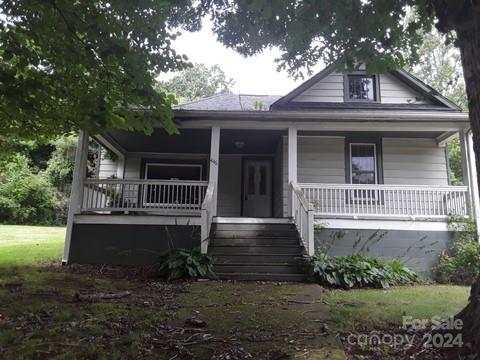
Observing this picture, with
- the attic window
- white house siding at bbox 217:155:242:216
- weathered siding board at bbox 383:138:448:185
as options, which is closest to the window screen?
the attic window

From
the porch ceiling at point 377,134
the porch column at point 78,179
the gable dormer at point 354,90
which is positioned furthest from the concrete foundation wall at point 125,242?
the gable dormer at point 354,90

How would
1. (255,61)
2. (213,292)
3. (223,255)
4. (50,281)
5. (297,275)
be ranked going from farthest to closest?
(255,61), (223,255), (297,275), (50,281), (213,292)

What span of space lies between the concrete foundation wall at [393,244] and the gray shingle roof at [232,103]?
4216 millimetres

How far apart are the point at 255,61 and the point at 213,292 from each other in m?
5.17

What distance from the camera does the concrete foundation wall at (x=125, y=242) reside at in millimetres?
8719

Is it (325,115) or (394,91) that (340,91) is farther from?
(325,115)

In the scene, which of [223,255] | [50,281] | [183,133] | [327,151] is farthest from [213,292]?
[327,151]

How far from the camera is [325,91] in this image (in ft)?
36.1

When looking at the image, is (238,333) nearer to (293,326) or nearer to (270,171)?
(293,326)

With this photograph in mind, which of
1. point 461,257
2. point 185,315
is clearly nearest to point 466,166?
point 461,257

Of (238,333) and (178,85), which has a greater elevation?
(178,85)

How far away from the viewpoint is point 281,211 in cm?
1044

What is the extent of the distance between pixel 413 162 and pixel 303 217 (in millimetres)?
4690

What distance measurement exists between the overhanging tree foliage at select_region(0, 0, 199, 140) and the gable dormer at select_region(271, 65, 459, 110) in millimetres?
6309
